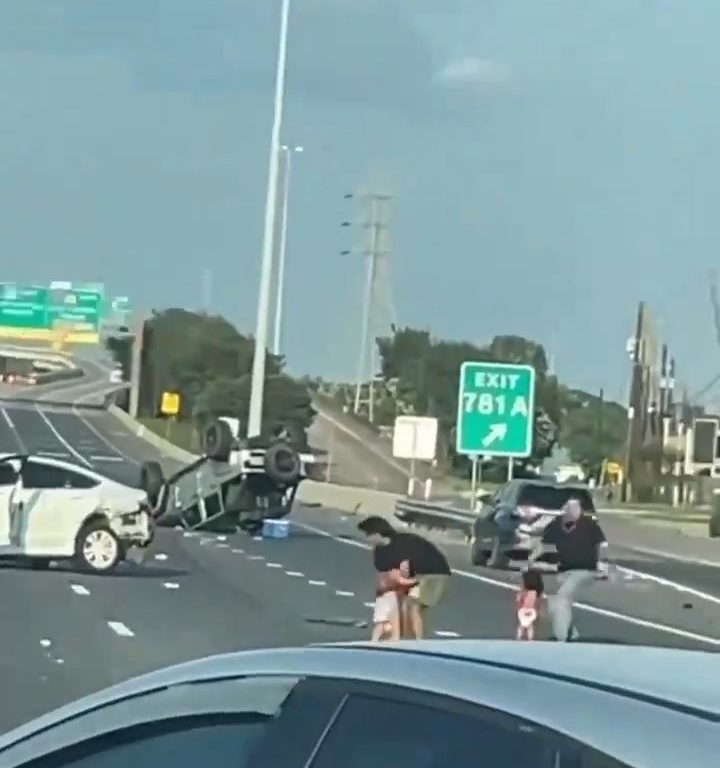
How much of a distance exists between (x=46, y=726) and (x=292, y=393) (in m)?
89.4

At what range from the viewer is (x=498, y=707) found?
387 cm

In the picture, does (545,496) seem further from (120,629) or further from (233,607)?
(120,629)

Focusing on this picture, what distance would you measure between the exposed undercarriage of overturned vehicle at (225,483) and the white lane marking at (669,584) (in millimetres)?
6157

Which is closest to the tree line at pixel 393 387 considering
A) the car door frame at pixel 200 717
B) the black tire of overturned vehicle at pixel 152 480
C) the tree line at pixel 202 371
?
the tree line at pixel 202 371

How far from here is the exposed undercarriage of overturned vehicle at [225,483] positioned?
1559 inches

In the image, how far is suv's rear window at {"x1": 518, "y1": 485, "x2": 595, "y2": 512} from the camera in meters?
38.0

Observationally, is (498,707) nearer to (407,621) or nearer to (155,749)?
(155,749)

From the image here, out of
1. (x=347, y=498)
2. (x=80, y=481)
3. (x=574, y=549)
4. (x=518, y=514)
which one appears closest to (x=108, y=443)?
(x=347, y=498)

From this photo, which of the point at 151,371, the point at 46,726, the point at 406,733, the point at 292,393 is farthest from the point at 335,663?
the point at 151,371

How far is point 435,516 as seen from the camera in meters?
48.3

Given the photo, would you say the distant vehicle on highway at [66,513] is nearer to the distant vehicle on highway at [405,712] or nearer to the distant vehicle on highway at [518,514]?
the distant vehicle on highway at [518,514]

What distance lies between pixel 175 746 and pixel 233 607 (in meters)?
22.4

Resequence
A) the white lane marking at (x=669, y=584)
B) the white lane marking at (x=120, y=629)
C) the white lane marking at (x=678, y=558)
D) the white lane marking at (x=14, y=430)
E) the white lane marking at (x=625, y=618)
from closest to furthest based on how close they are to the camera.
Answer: the white lane marking at (x=120, y=629)
the white lane marking at (x=625, y=618)
the white lane marking at (x=669, y=584)
the white lane marking at (x=678, y=558)
the white lane marking at (x=14, y=430)

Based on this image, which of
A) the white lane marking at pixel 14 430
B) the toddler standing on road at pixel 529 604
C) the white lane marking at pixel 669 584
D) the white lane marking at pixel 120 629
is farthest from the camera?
the white lane marking at pixel 14 430
